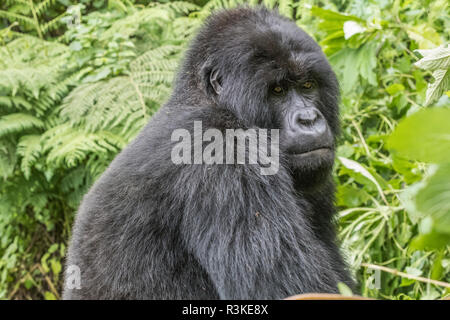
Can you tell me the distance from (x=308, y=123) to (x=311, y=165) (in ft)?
0.59

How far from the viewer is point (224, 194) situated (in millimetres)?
2004

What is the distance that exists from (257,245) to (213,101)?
81 cm

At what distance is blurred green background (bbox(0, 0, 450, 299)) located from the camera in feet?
11.2

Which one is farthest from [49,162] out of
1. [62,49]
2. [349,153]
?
[349,153]

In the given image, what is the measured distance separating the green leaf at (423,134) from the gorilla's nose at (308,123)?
1762 millimetres

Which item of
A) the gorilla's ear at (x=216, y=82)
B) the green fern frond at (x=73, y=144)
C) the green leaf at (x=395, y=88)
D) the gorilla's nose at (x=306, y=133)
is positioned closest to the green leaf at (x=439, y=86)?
the gorilla's nose at (x=306, y=133)

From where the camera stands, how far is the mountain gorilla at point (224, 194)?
199 centimetres

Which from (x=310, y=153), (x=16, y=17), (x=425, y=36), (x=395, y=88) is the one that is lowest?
(x=16, y=17)

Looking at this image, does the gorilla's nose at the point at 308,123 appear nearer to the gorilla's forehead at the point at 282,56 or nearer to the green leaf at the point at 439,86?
the gorilla's forehead at the point at 282,56

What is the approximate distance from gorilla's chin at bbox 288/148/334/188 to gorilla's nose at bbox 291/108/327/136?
86 millimetres

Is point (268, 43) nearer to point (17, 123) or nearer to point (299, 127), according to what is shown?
point (299, 127)

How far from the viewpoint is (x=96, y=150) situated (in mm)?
4332

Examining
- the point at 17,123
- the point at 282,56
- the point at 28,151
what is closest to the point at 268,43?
the point at 282,56

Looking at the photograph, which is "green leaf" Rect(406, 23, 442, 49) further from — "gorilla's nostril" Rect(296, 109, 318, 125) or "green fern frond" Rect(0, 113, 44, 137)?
"green fern frond" Rect(0, 113, 44, 137)
